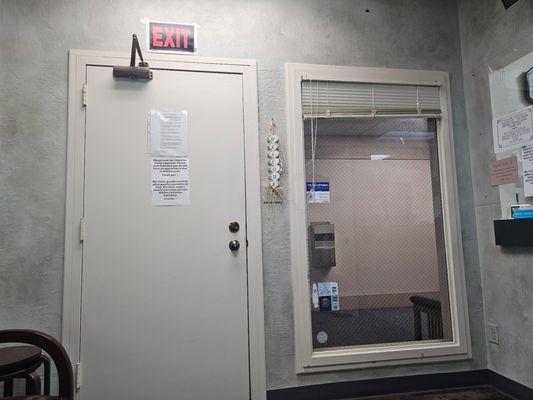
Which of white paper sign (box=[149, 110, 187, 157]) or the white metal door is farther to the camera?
white paper sign (box=[149, 110, 187, 157])

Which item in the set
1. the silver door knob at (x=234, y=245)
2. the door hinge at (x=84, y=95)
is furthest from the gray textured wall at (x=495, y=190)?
the door hinge at (x=84, y=95)

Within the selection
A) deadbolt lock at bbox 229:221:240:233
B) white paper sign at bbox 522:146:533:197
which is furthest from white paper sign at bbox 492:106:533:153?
deadbolt lock at bbox 229:221:240:233

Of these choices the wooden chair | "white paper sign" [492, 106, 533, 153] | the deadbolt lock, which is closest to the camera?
the wooden chair

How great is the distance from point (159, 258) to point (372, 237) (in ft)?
4.28

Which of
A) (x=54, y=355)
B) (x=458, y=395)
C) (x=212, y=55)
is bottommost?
(x=458, y=395)

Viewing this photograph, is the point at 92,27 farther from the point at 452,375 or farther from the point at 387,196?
the point at 452,375

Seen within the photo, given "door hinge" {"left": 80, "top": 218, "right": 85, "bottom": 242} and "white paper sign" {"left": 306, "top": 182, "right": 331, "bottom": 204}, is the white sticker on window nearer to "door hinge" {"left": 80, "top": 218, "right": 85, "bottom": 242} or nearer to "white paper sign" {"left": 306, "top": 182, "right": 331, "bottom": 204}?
"white paper sign" {"left": 306, "top": 182, "right": 331, "bottom": 204}

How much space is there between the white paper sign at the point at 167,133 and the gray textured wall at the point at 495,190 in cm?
187

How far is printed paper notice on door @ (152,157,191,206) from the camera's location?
1.96m

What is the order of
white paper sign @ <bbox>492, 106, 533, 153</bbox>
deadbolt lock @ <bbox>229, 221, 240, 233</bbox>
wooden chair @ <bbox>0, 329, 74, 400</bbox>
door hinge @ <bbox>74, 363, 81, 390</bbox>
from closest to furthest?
1. wooden chair @ <bbox>0, 329, 74, 400</bbox>
2. door hinge @ <bbox>74, 363, 81, 390</bbox>
3. white paper sign @ <bbox>492, 106, 533, 153</bbox>
4. deadbolt lock @ <bbox>229, 221, 240, 233</bbox>

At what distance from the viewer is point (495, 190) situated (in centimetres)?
214

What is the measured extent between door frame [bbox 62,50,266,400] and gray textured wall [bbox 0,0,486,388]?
0.05m

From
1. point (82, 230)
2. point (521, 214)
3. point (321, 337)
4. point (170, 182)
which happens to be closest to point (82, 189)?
point (82, 230)

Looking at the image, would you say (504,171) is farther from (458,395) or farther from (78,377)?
(78,377)
